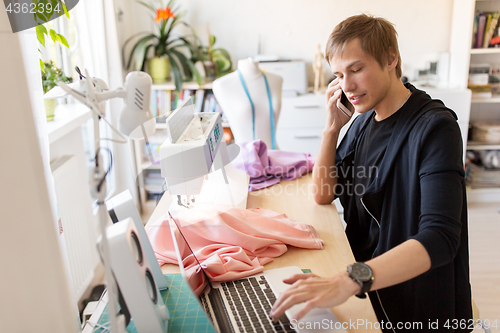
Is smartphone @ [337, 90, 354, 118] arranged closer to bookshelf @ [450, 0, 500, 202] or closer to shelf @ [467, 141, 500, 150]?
bookshelf @ [450, 0, 500, 202]

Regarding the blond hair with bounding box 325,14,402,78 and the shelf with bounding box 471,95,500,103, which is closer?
the blond hair with bounding box 325,14,402,78

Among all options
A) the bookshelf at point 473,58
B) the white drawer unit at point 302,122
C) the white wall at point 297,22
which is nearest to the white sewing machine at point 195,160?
the white drawer unit at point 302,122

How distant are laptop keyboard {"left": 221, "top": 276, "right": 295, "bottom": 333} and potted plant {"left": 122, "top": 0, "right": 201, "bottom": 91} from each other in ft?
8.22

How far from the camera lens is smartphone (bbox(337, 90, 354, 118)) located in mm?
1526

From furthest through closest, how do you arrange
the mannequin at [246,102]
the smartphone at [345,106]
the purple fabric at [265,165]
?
the mannequin at [246,102]
the purple fabric at [265,165]
the smartphone at [345,106]

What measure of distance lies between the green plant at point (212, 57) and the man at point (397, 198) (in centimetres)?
216

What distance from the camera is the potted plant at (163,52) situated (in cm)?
335

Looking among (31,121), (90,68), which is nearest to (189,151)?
(31,121)

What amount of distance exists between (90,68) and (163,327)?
2478 millimetres

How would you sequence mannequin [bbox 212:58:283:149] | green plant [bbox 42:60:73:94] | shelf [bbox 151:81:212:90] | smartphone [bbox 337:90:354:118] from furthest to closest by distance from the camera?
1. shelf [bbox 151:81:212:90]
2. mannequin [bbox 212:58:283:149]
3. green plant [bbox 42:60:73:94]
4. smartphone [bbox 337:90:354:118]

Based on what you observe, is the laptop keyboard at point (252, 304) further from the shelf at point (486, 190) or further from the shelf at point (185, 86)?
the shelf at point (486, 190)

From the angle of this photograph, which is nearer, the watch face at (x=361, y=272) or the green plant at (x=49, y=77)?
the watch face at (x=361, y=272)

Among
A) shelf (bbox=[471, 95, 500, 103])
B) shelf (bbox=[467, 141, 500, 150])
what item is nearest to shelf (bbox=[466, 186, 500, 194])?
shelf (bbox=[467, 141, 500, 150])

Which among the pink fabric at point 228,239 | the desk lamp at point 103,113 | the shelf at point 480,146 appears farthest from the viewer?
the shelf at point 480,146
